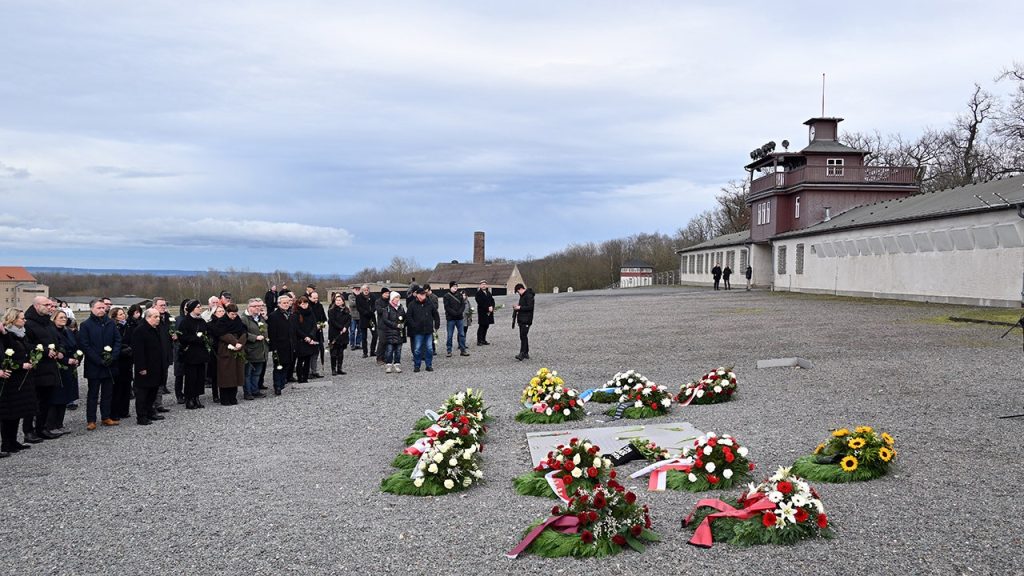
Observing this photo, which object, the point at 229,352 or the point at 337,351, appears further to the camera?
the point at 337,351

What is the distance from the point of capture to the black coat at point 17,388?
31.5 ft

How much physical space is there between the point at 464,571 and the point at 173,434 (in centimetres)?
683

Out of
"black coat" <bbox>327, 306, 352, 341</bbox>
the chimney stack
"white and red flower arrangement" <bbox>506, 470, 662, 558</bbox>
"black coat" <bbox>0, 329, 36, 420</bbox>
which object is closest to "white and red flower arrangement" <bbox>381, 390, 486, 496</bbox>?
"white and red flower arrangement" <bbox>506, 470, 662, 558</bbox>

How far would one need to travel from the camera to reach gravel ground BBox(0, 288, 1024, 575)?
5715 millimetres

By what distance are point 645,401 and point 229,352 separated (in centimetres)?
692

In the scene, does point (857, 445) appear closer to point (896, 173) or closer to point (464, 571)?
point (464, 571)

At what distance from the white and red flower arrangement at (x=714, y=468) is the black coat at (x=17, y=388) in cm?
780

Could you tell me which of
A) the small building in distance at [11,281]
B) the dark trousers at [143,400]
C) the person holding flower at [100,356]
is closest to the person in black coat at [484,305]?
the dark trousers at [143,400]

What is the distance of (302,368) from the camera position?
16.2 m

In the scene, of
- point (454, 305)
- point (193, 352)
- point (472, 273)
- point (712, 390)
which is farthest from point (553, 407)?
point (472, 273)

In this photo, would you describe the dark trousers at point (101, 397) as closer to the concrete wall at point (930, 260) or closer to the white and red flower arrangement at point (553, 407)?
the white and red flower arrangement at point (553, 407)

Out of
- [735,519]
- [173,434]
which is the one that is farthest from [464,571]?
[173,434]

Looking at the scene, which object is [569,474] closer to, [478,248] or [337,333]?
[337,333]

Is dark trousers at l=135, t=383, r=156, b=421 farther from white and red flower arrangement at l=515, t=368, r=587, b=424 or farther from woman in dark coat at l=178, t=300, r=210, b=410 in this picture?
white and red flower arrangement at l=515, t=368, r=587, b=424
